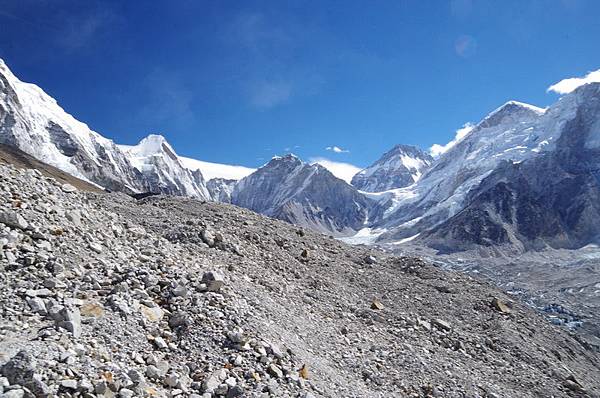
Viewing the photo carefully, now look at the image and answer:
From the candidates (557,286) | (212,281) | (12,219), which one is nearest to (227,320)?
(212,281)

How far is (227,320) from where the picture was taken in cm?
1283

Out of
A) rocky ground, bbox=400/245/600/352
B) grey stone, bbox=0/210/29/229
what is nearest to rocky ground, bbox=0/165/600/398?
grey stone, bbox=0/210/29/229

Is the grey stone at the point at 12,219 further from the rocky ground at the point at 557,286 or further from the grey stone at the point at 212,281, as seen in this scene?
the rocky ground at the point at 557,286

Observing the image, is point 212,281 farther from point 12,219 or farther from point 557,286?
point 557,286

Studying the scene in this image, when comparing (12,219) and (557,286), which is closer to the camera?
(12,219)

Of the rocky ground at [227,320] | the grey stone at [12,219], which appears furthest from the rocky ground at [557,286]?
the grey stone at [12,219]

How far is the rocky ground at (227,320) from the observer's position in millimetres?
9711

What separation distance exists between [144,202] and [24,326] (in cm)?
2201

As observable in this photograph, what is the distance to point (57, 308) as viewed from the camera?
398 inches

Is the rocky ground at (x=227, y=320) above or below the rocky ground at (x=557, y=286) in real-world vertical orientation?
below

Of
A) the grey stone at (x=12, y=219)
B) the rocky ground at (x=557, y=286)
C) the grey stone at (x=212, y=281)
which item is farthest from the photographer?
the rocky ground at (x=557, y=286)

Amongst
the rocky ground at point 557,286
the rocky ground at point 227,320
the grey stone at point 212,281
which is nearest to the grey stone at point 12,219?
the rocky ground at point 227,320

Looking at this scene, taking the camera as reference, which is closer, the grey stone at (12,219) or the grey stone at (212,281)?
the grey stone at (12,219)

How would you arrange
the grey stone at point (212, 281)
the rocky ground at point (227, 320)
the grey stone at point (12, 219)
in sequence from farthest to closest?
the grey stone at point (212, 281)
the grey stone at point (12, 219)
the rocky ground at point (227, 320)
